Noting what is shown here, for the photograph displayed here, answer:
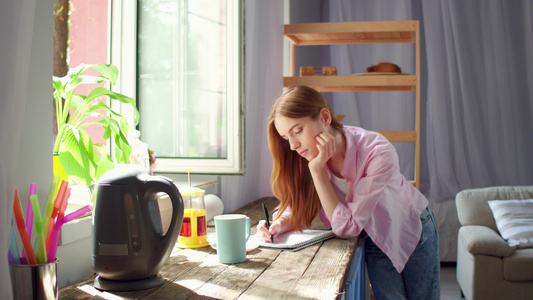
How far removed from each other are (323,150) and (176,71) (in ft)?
2.56

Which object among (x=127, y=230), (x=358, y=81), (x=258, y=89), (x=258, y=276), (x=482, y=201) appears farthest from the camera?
(x=482, y=201)

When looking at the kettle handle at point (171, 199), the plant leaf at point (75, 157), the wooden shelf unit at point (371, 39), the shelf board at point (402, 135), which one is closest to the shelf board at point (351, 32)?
the wooden shelf unit at point (371, 39)

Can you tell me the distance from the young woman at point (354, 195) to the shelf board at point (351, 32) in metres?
1.37

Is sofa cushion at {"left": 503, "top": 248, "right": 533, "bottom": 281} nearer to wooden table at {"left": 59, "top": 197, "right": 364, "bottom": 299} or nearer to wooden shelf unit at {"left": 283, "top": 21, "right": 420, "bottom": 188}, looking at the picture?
wooden shelf unit at {"left": 283, "top": 21, "right": 420, "bottom": 188}

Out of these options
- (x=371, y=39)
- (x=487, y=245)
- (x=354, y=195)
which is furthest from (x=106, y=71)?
(x=487, y=245)

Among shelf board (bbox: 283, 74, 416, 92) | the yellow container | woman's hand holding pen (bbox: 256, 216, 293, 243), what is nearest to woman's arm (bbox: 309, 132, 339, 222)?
woman's hand holding pen (bbox: 256, 216, 293, 243)

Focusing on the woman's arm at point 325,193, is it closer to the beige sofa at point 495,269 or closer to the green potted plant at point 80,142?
the green potted plant at point 80,142

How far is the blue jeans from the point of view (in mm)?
1651

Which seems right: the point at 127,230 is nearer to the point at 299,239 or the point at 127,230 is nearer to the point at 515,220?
the point at 299,239

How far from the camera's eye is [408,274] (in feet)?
5.49

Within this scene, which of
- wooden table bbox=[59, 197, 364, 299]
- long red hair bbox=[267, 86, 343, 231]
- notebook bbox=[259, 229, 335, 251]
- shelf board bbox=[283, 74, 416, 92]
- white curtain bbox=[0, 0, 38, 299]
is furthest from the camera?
shelf board bbox=[283, 74, 416, 92]

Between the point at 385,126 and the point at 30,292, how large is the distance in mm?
3723

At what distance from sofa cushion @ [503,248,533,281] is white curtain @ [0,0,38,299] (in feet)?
9.21

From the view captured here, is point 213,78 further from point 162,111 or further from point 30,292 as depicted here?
point 30,292
